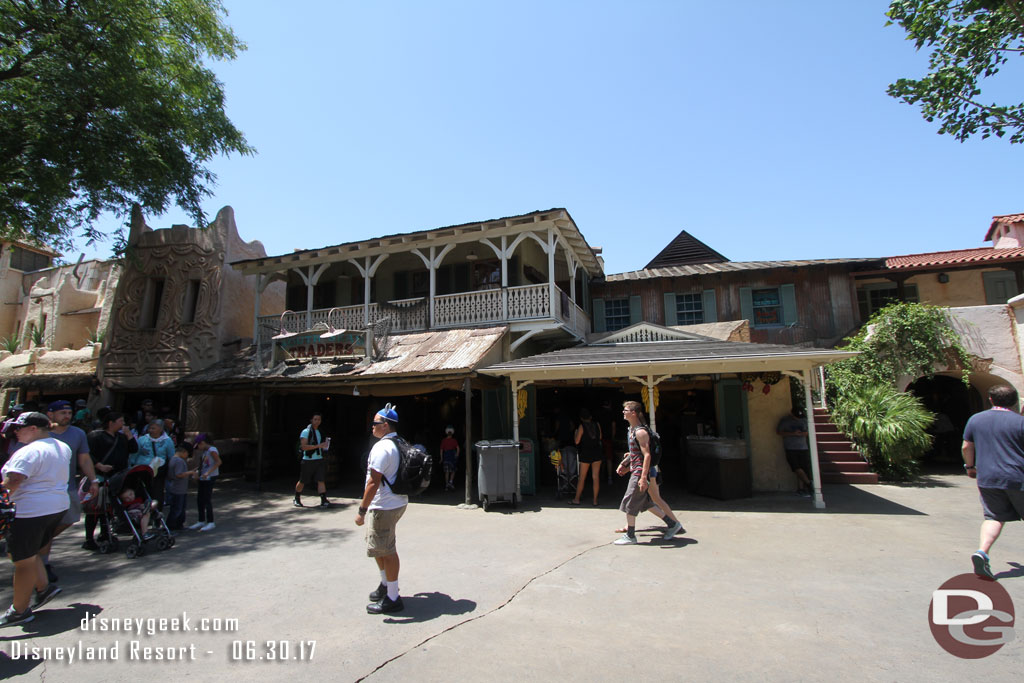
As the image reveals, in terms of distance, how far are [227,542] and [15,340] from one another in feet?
95.4

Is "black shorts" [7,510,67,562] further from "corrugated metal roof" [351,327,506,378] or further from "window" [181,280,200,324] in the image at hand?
"window" [181,280,200,324]

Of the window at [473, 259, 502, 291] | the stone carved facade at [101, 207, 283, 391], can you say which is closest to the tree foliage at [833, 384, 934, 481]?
the window at [473, 259, 502, 291]

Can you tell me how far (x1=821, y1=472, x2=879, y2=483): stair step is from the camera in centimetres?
1044

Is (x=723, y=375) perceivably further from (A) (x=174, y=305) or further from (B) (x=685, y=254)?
(A) (x=174, y=305)

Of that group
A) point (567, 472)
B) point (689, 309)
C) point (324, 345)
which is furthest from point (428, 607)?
point (689, 309)

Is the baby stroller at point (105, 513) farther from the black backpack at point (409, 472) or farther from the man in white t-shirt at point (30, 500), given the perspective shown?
the black backpack at point (409, 472)

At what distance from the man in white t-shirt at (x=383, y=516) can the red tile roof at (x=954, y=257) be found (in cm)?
1729

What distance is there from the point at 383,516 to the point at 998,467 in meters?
5.57

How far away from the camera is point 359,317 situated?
14.5m

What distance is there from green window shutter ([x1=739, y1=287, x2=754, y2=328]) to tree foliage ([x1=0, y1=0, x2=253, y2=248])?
57.7ft

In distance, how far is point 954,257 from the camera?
15.6m

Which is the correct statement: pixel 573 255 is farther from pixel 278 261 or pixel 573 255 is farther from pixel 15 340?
pixel 15 340

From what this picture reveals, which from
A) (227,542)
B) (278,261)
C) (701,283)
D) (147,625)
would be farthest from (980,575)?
(278,261)
